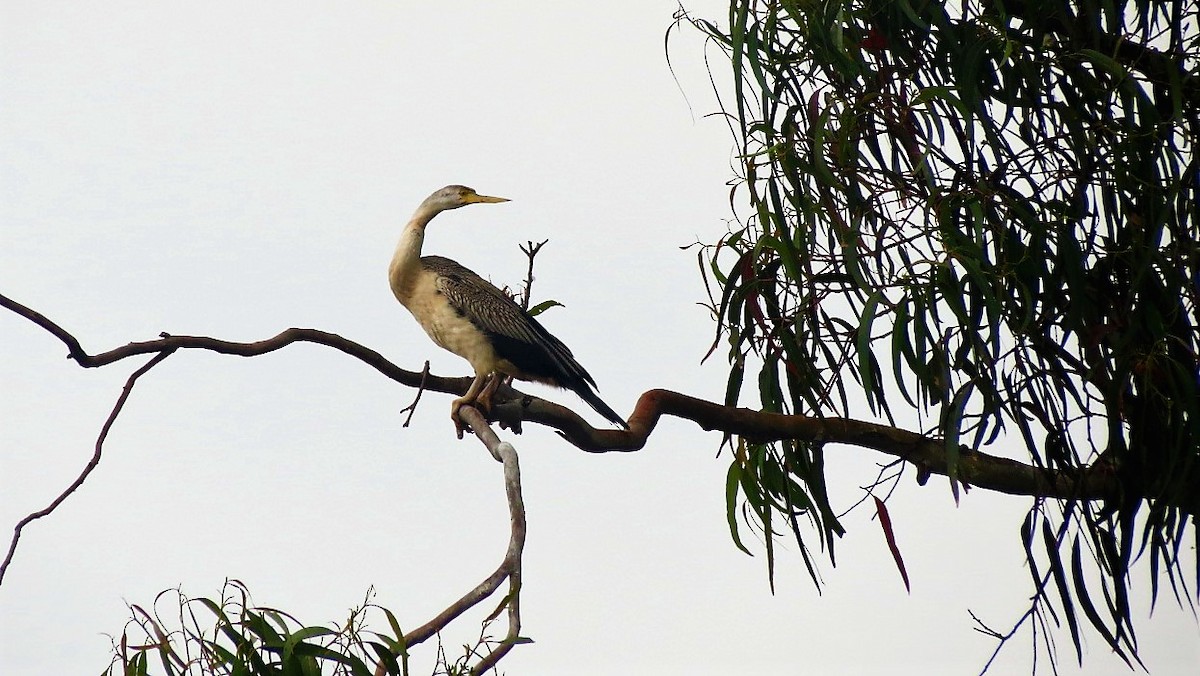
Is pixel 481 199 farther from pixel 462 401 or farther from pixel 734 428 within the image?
pixel 734 428

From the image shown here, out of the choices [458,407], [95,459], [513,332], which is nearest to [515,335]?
[513,332]

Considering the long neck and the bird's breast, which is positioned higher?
the long neck

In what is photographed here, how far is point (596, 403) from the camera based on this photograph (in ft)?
8.87

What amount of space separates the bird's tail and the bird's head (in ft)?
1.88

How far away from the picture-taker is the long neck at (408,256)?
3066 millimetres

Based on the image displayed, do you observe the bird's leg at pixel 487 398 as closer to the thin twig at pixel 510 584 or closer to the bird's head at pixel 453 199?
the thin twig at pixel 510 584

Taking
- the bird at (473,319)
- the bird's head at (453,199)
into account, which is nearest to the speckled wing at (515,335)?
the bird at (473,319)

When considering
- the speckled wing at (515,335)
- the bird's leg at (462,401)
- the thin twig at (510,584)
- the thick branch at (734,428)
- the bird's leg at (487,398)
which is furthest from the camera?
the speckled wing at (515,335)

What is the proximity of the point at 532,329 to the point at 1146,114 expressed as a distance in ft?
4.34

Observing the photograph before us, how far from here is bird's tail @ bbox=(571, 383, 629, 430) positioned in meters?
2.62

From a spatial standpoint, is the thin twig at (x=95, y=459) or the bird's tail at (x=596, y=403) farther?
the bird's tail at (x=596, y=403)

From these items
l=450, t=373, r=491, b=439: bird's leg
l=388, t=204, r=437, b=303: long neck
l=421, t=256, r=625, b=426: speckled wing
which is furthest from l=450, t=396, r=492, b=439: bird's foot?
l=388, t=204, r=437, b=303: long neck

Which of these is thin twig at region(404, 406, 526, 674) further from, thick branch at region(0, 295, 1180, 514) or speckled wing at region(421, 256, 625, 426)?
speckled wing at region(421, 256, 625, 426)

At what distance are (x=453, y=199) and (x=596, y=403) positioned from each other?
2.21 feet
